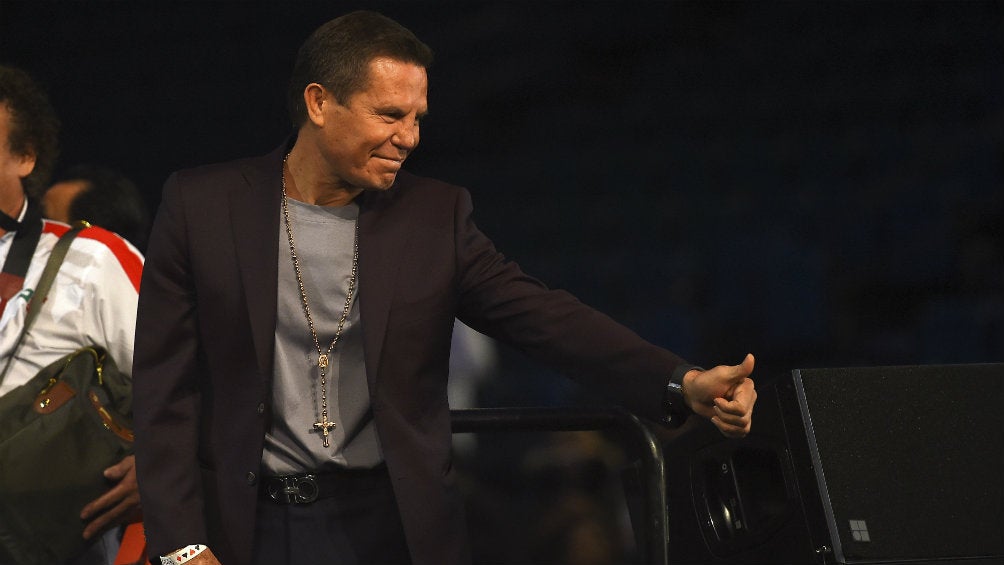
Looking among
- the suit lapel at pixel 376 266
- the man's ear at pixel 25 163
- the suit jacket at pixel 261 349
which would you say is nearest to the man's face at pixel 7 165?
the man's ear at pixel 25 163

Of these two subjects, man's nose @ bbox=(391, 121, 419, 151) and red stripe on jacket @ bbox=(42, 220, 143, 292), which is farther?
red stripe on jacket @ bbox=(42, 220, 143, 292)

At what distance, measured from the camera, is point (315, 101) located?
7.02 feet

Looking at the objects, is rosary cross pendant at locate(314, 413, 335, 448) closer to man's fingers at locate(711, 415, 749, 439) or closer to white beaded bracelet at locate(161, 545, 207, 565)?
white beaded bracelet at locate(161, 545, 207, 565)

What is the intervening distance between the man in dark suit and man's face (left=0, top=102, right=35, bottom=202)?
0.66 metres

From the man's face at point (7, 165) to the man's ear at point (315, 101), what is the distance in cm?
83

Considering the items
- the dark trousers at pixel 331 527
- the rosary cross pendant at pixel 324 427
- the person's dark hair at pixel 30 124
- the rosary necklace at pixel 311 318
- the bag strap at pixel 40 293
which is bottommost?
the dark trousers at pixel 331 527

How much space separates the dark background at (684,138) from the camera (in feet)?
20.5

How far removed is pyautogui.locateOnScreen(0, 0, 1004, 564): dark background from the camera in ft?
20.5

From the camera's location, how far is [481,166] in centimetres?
693

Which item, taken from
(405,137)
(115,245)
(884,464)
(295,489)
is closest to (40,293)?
(115,245)

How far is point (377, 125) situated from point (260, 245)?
0.29 meters

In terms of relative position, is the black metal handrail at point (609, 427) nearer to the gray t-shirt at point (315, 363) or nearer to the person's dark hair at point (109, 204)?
the gray t-shirt at point (315, 363)

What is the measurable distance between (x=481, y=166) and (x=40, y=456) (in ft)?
15.8

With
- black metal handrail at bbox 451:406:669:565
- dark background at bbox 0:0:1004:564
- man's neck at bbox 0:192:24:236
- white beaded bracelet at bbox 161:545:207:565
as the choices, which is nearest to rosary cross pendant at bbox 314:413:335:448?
white beaded bracelet at bbox 161:545:207:565
